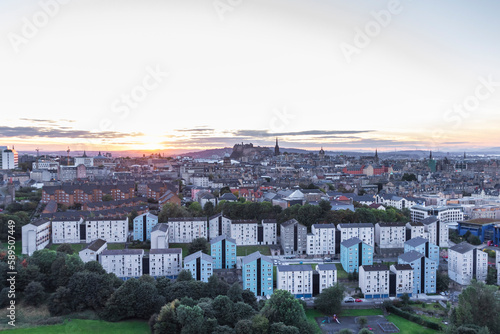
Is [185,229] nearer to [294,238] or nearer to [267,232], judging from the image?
[267,232]

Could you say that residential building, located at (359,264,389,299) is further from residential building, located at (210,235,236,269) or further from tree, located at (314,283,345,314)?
residential building, located at (210,235,236,269)

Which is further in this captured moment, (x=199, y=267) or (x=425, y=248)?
(x=425, y=248)

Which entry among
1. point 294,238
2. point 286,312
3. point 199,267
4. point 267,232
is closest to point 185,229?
point 267,232

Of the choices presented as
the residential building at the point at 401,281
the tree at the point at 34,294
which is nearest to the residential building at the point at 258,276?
the residential building at the point at 401,281

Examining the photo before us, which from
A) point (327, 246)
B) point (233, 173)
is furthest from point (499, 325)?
point (233, 173)

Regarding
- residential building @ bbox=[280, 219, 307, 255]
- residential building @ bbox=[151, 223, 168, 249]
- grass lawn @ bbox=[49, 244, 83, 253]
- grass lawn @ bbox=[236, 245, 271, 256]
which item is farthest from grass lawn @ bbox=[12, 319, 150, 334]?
residential building @ bbox=[280, 219, 307, 255]

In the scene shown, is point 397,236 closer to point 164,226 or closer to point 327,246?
point 327,246
